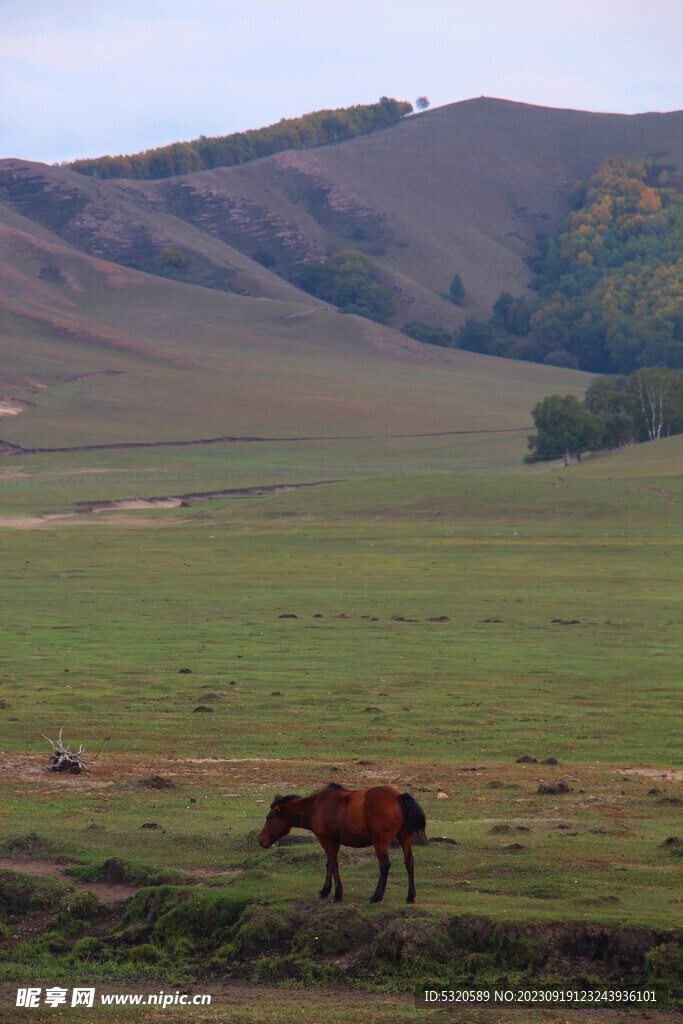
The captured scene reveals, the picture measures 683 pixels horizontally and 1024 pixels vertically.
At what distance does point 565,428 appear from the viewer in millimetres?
94500

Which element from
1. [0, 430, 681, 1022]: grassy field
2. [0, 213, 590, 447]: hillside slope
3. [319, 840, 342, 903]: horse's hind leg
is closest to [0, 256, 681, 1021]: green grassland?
[0, 430, 681, 1022]: grassy field

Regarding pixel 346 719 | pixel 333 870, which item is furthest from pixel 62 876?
pixel 346 719

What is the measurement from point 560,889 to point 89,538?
5247 cm

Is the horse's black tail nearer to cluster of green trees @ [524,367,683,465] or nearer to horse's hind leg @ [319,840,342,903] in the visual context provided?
horse's hind leg @ [319,840,342,903]

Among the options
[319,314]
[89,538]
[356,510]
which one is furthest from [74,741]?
[319,314]

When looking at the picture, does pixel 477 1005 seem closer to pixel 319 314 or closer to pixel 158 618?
pixel 158 618

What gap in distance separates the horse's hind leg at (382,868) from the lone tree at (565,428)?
284 feet

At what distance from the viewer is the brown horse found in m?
9.51

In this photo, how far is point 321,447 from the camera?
114m

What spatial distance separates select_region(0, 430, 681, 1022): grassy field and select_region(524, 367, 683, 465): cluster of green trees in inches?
1645

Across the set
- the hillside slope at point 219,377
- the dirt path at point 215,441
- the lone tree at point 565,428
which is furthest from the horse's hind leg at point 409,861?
the hillside slope at point 219,377

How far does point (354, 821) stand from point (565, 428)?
287 ft

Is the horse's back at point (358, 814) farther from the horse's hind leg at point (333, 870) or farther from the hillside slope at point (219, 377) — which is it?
the hillside slope at point (219, 377)

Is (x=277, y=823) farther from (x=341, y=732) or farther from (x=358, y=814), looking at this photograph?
(x=341, y=732)
